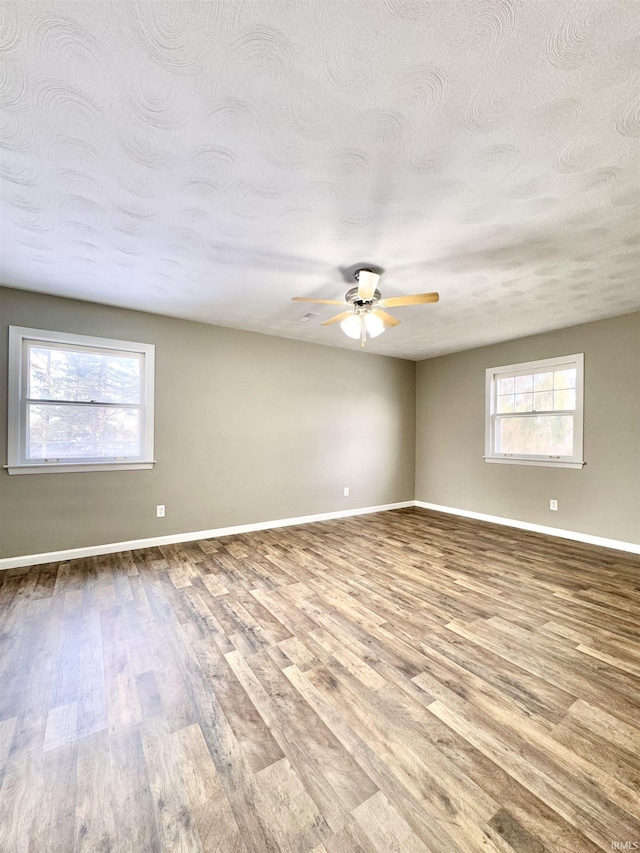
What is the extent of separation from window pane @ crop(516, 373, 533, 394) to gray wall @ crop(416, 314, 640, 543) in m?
0.25

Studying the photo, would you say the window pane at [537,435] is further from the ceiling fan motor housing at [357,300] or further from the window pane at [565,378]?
the ceiling fan motor housing at [357,300]

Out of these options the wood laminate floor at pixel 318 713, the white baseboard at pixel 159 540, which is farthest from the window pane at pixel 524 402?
the white baseboard at pixel 159 540

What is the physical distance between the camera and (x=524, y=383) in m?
4.72

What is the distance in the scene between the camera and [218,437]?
13.9 ft

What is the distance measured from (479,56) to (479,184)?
65 cm

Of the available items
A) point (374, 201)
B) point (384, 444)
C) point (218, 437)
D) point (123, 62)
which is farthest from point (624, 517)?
point (123, 62)

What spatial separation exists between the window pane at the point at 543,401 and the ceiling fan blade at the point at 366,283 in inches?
125

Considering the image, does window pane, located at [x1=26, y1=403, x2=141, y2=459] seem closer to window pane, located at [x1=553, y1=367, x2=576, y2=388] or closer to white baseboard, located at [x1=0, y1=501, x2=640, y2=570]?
white baseboard, located at [x1=0, y1=501, x2=640, y2=570]

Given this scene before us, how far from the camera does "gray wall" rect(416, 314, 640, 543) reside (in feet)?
12.3

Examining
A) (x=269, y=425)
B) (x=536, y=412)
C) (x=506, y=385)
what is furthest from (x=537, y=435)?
(x=269, y=425)

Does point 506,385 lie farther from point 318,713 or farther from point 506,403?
point 318,713

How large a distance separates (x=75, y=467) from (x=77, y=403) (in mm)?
636

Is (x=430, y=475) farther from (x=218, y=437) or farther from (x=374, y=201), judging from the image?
(x=374, y=201)

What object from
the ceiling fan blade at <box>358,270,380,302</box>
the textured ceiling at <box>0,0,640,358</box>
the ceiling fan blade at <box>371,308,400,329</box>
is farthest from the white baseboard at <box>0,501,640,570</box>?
the ceiling fan blade at <box>358,270,380,302</box>
